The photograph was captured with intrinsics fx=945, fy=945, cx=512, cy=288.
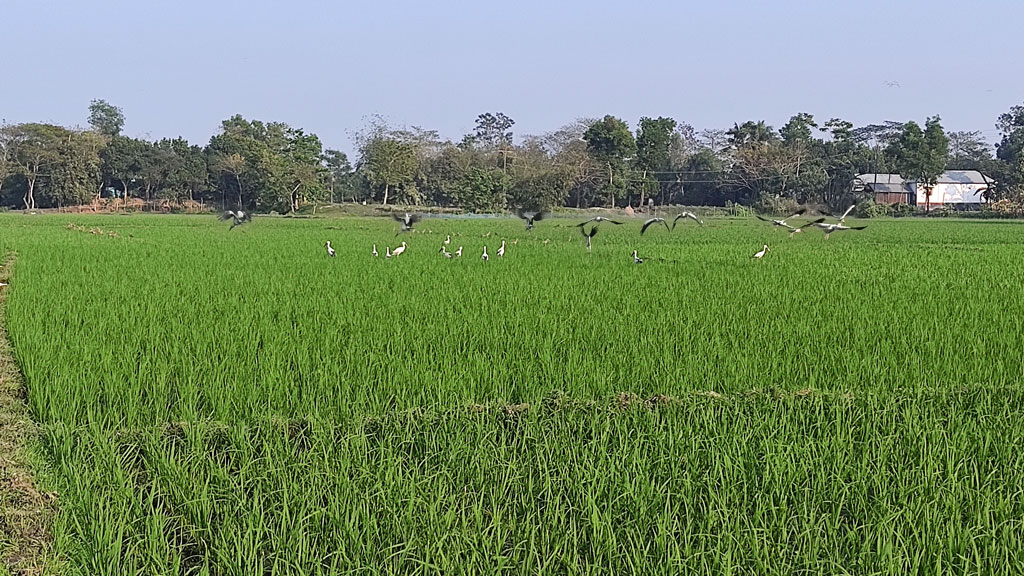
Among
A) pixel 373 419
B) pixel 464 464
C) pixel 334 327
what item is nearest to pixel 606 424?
pixel 464 464

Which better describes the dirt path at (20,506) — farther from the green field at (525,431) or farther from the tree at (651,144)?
the tree at (651,144)

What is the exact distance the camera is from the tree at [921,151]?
119ft

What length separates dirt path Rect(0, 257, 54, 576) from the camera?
2465 millimetres

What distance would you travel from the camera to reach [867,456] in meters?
3.03

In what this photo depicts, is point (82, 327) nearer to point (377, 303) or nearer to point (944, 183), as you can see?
point (377, 303)

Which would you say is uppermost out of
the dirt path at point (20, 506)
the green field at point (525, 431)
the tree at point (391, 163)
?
the tree at point (391, 163)

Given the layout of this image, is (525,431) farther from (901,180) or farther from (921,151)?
(901,180)

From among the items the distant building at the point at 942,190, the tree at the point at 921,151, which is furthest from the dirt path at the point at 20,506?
the distant building at the point at 942,190

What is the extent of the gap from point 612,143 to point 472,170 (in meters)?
5.57

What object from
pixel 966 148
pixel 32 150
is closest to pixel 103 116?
pixel 32 150

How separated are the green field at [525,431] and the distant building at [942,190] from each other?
3672 cm

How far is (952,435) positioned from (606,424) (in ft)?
4.05

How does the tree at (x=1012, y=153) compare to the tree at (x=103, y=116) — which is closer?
the tree at (x=1012, y=153)

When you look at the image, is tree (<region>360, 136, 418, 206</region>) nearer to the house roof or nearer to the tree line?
the tree line
